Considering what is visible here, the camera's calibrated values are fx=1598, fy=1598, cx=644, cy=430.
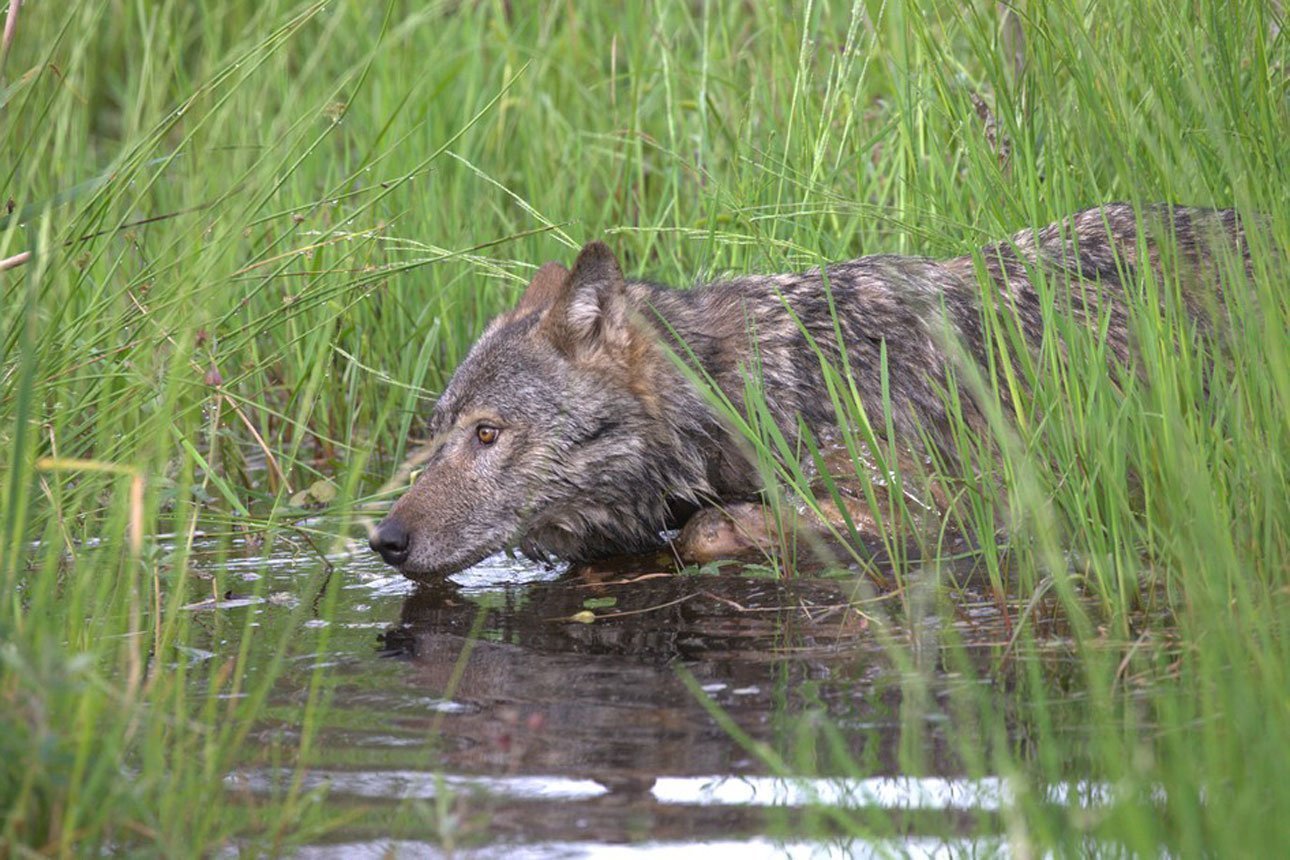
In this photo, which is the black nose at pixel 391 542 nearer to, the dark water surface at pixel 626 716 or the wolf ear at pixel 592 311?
the dark water surface at pixel 626 716

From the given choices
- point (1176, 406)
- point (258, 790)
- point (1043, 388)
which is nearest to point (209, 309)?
point (258, 790)

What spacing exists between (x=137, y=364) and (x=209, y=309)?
29cm

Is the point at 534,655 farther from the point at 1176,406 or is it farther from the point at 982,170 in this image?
the point at 982,170

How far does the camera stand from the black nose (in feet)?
18.8

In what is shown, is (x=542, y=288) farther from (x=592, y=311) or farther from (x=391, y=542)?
(x=391, y=542)

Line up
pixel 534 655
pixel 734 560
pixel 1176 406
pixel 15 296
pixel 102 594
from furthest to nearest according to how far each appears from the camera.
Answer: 1. pixel 734 560
2. pixel 15 296
3. pixel 534 655
4. pixel 1176 406
5. pixel 102 594

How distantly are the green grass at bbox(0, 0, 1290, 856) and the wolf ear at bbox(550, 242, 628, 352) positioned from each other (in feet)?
1.47

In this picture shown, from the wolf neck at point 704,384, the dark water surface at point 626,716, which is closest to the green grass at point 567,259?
the dark water surface at point 626,716

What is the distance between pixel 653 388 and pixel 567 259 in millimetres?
2028

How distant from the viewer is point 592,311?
6070 millimetres

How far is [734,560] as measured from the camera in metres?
5.84

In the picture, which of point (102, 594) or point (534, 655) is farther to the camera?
point (534, 655)

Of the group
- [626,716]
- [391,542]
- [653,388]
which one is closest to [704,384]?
[653,388]

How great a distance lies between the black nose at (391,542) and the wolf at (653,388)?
42mm
